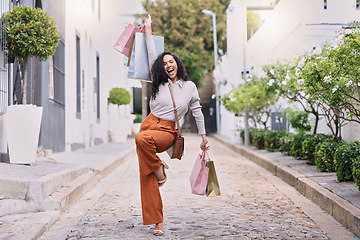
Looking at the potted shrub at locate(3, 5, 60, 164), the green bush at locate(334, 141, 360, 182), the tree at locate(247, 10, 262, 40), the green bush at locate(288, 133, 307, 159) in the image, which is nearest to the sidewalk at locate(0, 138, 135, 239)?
the potted shrub at locate(3, 5, 60, 164)

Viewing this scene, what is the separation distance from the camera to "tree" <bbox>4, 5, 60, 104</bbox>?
8.30 meters

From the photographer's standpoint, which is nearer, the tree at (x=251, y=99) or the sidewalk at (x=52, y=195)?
the sidewalk at (x=52, y=195)

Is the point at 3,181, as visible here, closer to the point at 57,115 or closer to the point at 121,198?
the point at 121,198

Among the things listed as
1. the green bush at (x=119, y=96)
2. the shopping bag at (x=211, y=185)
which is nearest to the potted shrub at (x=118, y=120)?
the green bush at (x=119, y=96)

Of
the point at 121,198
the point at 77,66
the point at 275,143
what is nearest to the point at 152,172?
the point at 121,198

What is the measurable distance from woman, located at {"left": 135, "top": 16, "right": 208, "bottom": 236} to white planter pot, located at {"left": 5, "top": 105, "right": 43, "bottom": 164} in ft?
12.0

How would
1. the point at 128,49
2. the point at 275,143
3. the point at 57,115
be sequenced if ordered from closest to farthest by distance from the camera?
the point at 128,49 → the point at 57,115 → the point at 275,143

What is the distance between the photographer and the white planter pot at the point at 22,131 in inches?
313

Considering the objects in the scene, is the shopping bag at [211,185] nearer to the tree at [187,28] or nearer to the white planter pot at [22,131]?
the white planter pot at [22,131]

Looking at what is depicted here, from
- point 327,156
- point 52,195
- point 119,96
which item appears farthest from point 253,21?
point 52,195

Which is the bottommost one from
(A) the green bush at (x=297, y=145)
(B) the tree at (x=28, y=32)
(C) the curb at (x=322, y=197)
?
(C) the curb at (x=322, y=197)

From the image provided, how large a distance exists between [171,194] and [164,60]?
3.23 m

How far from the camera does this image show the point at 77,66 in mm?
17891

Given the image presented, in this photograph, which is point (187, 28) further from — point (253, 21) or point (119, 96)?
point (119, 96)
